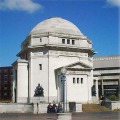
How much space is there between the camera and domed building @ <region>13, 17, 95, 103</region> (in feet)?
181

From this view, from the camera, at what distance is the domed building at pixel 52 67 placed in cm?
5525

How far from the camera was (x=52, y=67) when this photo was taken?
57.0m

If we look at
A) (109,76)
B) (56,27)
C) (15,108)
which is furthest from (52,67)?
(109,76)

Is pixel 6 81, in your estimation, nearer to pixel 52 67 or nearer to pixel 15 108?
pixel 52 67

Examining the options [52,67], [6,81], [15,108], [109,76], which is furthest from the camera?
[6,81]

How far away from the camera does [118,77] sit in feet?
304

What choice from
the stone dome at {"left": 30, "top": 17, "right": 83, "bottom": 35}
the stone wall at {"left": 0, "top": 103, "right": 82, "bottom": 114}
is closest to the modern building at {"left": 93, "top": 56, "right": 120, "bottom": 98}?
the stone dome at {"left": 30, "top": 17, "right": 83, "bottom": 35}

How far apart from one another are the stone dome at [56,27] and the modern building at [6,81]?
46.6 metres

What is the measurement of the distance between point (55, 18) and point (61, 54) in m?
8.61

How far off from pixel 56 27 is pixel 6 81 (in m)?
51.2

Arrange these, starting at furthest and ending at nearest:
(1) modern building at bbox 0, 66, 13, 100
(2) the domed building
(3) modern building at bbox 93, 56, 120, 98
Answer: (1) modern building at bbox 0, 66, 13, 100 < (3) modern building at bbox 93, 56, 120, 98 < (2) the domed building

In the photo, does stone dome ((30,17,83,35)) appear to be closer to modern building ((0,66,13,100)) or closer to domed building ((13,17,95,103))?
domed building ((13,17,95,103))

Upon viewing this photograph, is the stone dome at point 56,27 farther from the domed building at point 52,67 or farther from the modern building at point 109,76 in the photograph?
the modern building at point 109,76

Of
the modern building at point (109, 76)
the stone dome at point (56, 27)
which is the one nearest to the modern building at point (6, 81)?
the modern building at point (109, 76)
